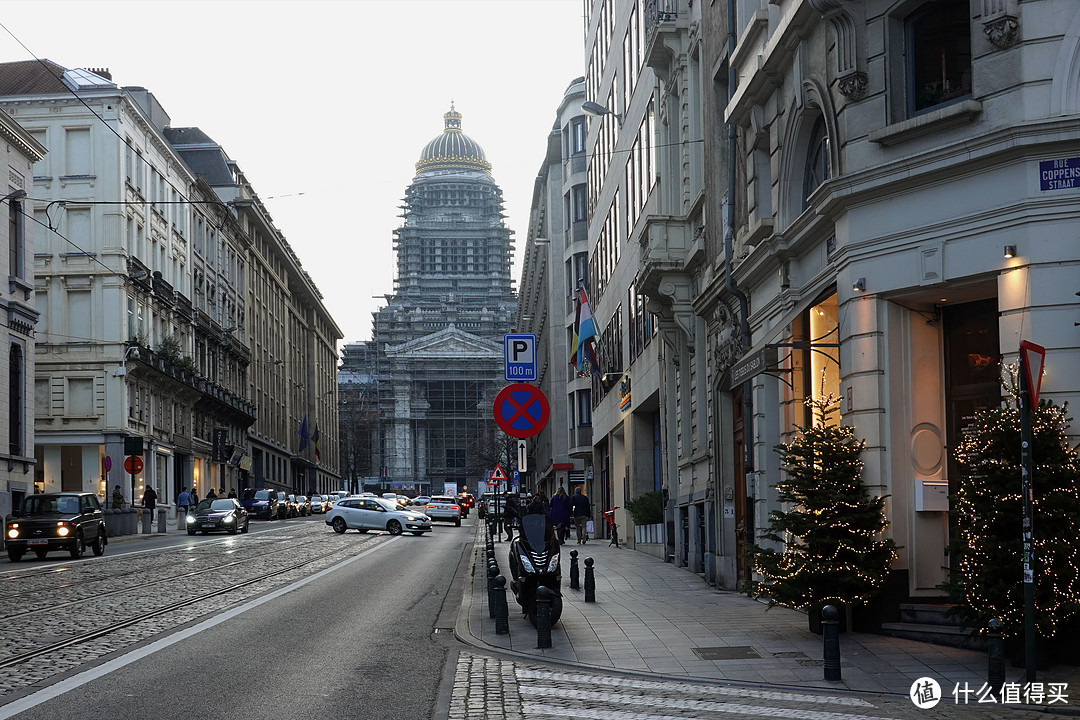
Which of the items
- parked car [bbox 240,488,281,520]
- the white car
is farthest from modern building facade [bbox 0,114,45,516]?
parked car [bbox 240,488,281,520]

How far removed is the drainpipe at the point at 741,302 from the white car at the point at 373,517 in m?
28.9

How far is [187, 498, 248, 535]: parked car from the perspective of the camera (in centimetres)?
4806

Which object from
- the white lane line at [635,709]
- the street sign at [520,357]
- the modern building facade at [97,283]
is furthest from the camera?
the modern building facade at [97,283]

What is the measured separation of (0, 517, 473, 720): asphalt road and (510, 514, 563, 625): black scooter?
1062mm

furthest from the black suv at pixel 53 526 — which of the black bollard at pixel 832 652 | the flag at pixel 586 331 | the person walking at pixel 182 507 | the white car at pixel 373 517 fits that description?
the person walking at pixel 182 507

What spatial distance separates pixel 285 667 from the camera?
11.8m

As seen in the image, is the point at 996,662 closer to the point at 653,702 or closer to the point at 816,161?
the point at 653,702

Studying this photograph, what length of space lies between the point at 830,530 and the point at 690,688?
3.01m

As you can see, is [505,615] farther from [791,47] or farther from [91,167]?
[91,167]

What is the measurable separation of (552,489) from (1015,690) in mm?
68020

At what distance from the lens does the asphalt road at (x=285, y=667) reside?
31.7 feet

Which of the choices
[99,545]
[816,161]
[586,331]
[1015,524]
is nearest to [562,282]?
[586,331]

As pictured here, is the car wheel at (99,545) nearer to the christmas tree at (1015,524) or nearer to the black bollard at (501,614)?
the black bollard at (501,614)

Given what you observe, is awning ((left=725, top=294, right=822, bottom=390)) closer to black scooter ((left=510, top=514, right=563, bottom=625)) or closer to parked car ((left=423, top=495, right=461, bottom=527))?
black scooter ((left=510, top=514, right=563, bottom=625))
